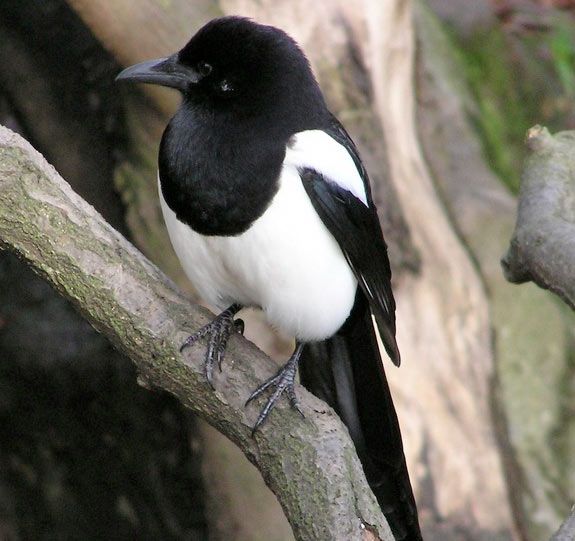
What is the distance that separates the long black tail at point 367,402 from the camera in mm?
2324

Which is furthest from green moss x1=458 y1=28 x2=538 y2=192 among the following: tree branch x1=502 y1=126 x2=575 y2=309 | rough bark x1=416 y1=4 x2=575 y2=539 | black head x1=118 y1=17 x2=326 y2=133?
black head x1=118 y1=17 x2=326 y2=133

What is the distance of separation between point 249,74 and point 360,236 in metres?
0.39

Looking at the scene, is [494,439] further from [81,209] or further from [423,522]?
[81,209]

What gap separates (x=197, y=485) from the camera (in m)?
3.20

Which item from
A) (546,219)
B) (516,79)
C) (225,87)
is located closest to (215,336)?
(225,87)

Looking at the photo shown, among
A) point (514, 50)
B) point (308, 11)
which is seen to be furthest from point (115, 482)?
point (514, 50)

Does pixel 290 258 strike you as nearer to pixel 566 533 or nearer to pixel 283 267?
pixel 283 267

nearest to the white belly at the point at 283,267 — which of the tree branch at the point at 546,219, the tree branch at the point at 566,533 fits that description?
the tree branch at the point at 546,219

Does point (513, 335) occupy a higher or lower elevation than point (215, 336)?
lower

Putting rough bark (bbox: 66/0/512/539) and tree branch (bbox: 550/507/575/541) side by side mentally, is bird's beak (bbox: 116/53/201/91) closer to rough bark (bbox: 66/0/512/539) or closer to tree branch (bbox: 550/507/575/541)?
rough bark (bbox: 66/0/512/539)

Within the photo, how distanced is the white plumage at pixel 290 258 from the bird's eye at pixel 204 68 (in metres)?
0.23

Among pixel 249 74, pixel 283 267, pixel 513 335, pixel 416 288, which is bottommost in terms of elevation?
pixel 513 335

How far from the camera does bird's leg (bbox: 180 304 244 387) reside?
1.90 metres

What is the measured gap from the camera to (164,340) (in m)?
1.87
